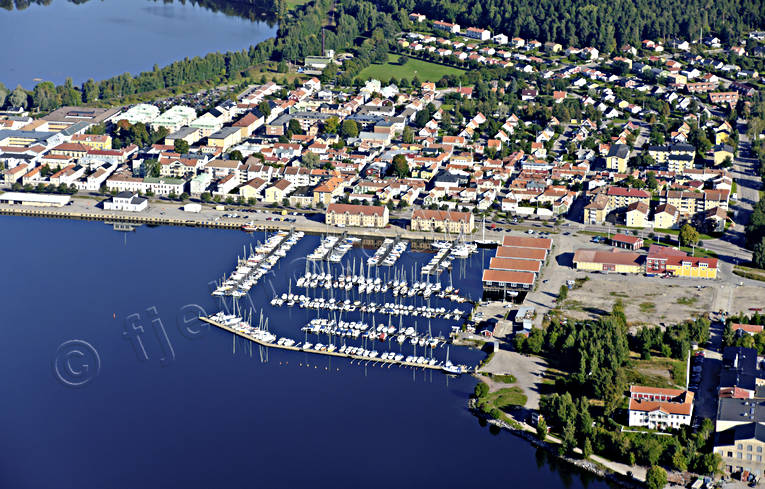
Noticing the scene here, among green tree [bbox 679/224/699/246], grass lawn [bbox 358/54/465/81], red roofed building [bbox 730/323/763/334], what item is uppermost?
grass lawn [bbox 358/54/465/81]

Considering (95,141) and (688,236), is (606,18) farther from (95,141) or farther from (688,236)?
(688,236)

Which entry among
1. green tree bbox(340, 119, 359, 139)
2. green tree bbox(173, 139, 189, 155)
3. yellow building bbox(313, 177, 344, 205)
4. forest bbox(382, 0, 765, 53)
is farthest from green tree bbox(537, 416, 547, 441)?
forest bbox(382, 0, 765, 53)

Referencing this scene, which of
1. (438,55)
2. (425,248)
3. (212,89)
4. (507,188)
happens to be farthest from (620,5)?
(425,248)

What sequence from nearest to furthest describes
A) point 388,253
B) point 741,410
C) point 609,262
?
point 741,410, point 609,262, point 388,253

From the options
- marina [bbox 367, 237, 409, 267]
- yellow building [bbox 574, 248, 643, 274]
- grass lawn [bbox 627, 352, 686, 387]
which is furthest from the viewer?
marina [bbox 367, 237, 409, 267]

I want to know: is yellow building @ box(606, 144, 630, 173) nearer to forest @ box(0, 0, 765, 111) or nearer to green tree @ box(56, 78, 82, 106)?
forest @ box(0, 0, 765, 111)

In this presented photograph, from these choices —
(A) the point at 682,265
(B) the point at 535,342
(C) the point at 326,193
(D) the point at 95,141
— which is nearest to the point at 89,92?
(D) the point at 95,141
